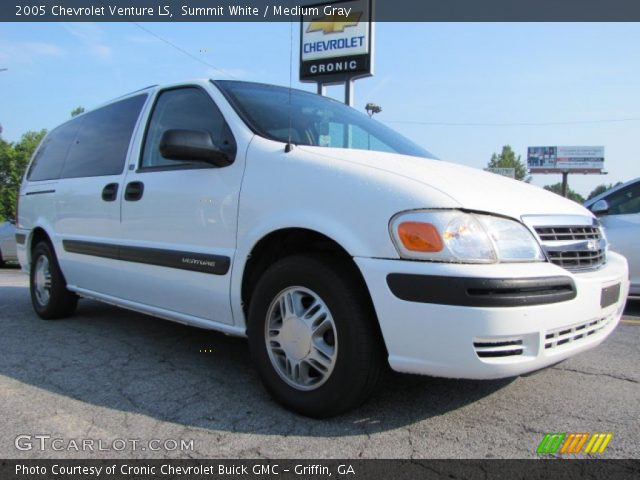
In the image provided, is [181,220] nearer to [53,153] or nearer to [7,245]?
[53,153]

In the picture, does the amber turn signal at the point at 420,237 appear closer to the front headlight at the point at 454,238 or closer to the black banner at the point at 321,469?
the front headlight at the point at 454,238

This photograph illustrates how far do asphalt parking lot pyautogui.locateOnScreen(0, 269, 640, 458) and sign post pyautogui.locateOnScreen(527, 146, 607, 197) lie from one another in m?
63.7

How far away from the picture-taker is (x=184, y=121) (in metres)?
3.46

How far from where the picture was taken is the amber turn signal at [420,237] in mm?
2160

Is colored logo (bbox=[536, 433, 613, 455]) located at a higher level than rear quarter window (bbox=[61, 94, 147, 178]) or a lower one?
lower

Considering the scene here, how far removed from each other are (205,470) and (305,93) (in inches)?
101

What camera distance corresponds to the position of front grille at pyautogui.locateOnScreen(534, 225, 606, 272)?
2.37m

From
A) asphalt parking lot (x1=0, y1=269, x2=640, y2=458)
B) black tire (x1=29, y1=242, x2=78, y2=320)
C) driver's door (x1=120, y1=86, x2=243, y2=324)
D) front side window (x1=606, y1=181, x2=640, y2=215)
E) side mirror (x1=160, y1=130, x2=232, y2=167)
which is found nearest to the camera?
asphalt parking lot (x1=0, y1=269, x2=640, y2=458)

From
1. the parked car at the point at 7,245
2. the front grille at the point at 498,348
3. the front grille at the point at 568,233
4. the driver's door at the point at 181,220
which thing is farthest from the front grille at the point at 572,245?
the parked car at the point at 7,245

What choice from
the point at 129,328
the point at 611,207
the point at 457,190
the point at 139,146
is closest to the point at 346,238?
the point at 457,190

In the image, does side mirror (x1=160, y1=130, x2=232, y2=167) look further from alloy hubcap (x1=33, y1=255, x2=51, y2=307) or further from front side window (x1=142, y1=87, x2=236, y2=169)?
alloy hubcap (x1=33, y1=255, x2=51, y2=307)

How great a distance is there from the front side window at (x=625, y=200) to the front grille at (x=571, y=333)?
364 cm

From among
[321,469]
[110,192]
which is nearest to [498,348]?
[321,469]

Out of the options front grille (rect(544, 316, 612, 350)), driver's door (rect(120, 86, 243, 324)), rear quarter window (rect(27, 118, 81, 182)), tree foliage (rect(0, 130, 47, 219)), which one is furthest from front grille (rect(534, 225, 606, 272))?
tree foliage (rect(0, 130, 47, 219))
